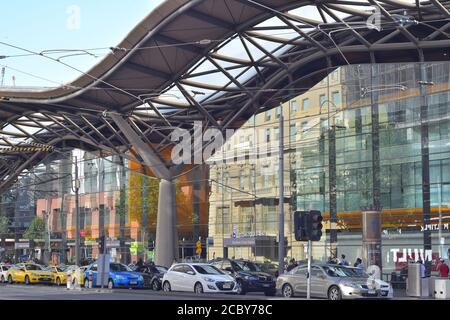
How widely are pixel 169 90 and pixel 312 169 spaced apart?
1041cm

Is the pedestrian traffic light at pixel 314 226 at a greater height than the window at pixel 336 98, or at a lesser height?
lesser

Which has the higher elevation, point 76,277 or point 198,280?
point 198,280

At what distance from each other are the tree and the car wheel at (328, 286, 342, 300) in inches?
2306

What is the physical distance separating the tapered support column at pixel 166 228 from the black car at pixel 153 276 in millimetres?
12934

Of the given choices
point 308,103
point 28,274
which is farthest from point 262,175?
point 28,274

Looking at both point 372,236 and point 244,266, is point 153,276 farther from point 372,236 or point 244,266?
point 372,236

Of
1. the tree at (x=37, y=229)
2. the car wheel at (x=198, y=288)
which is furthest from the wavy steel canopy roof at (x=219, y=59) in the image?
the tree at (x=37, y=229)

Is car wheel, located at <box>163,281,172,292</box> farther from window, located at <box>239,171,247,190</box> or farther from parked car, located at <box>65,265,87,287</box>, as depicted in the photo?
window, located at <box>239,171,247,190</box>

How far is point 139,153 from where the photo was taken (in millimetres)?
55594

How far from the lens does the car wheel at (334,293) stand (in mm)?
27862

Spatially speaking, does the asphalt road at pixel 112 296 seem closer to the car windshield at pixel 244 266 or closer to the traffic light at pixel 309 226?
the car windshield at pixel 244 266

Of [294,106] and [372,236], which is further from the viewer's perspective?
[294,106]

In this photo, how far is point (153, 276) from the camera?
38.5 meters

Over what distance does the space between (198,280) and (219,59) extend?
674 inches
